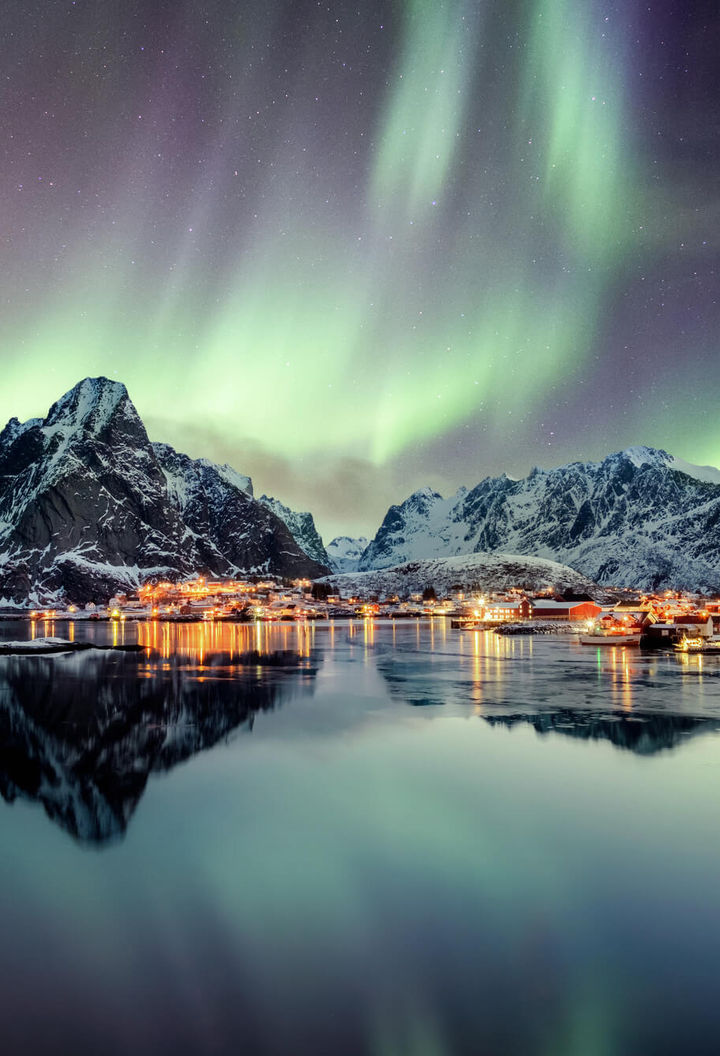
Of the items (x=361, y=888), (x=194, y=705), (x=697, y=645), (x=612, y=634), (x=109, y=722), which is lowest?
(x=697, y=645)

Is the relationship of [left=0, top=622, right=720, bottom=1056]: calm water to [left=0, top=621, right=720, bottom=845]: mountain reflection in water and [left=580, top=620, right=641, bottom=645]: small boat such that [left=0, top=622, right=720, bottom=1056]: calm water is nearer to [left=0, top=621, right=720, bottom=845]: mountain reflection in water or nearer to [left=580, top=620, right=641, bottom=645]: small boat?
[left=0, top=621, right=720, bottom=845]: mountain reflection in water

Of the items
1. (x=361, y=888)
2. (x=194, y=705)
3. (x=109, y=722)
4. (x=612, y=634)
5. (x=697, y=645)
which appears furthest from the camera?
(x=612, y=634)

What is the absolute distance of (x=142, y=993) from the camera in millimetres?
11062

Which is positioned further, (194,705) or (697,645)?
(697,645)

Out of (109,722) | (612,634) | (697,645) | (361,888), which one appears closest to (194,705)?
(109,722)

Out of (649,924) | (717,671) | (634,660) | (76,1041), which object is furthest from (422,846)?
(634,660)

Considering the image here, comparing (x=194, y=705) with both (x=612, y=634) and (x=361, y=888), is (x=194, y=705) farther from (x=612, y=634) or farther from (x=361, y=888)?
(x=612, y=634)

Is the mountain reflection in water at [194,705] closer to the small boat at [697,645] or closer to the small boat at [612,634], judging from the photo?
the small boat at [697,645]

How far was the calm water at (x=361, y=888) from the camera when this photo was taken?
10.3 meters

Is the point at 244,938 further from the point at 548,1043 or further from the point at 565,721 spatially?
the point at 565,721

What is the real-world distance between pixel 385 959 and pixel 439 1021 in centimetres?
195

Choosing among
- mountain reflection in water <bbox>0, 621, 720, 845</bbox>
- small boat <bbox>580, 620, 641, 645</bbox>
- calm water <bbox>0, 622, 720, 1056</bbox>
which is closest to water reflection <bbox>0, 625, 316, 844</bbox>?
mountain reflection in water <bbox>0, 621, 720, 845</bbox>

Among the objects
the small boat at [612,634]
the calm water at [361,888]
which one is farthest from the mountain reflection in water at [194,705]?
the small boat at [612,634]

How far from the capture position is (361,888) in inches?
599
